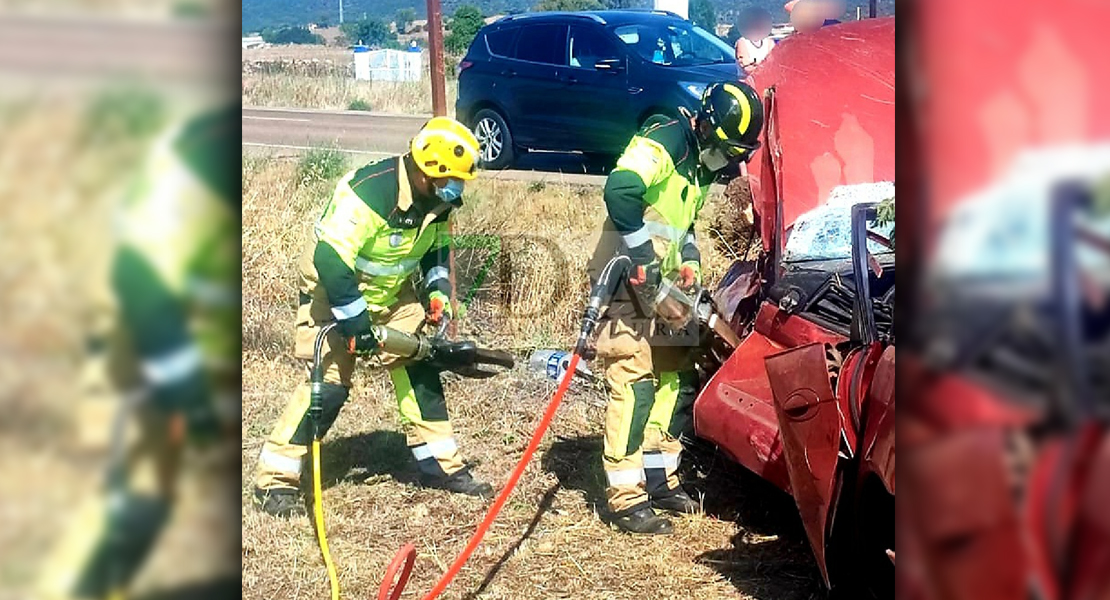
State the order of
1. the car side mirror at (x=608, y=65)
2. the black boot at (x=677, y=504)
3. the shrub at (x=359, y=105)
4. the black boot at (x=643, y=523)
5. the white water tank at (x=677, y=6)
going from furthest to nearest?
the shrub at (x=359, y=105) < the car side mirror at (x=608, y=65) < the white water tank at (x=677, y=6) < the black boot at (x=677, y=504) < the black boot at (x=643, y=523)

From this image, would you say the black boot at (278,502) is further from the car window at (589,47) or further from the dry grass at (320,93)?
the dry grass at (320,93)

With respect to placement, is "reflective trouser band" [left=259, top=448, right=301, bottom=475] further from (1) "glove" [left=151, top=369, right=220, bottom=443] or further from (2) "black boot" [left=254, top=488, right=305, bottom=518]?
Answer: (1) "glove" [left=151, top=369, right=220, bottom=443]

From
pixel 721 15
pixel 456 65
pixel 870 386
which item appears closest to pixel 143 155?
pixel 870 386

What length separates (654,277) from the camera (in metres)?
4.70

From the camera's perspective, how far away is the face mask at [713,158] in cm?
482

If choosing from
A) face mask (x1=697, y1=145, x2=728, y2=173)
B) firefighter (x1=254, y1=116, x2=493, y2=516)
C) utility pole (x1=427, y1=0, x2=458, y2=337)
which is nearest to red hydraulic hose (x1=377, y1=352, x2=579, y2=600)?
firefighter (x1=254, y1=116, x2=493, y2=516)

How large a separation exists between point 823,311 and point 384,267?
1795 millimetres

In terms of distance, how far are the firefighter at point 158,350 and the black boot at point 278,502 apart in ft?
11.6

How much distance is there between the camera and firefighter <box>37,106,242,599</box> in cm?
138

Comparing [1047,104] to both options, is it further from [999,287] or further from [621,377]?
[621,377]

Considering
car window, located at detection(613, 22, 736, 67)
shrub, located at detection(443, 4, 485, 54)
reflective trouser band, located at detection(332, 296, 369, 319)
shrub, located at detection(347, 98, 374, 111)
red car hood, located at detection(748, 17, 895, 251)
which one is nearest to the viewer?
reflective trouser band, located at detection(332, 296, 369, 319)

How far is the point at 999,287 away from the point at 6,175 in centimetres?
110

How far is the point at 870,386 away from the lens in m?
3.30

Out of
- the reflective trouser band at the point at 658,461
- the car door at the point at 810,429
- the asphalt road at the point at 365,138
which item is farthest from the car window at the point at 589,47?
the car door at the point at 810,429
